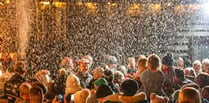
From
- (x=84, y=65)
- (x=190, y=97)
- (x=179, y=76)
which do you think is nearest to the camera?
(x=190, y=97)

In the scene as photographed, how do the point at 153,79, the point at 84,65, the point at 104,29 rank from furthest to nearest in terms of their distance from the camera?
the point at 104,29, the point at 84,65, the point at 153,79

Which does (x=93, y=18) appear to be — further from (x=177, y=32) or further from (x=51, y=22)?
(x=177, y=32)

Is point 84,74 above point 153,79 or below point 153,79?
below

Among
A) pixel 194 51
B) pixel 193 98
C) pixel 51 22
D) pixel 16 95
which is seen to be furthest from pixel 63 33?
pixel 193 98

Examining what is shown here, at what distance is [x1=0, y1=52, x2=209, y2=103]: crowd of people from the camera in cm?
391

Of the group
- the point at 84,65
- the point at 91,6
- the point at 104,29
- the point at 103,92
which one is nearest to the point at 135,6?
the point at 104,29

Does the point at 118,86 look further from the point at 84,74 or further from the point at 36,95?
the point at 36,95

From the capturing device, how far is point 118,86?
16.5 ft

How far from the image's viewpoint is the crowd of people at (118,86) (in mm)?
3908

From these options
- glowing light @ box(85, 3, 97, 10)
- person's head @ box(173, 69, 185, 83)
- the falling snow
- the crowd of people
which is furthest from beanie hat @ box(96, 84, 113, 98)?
glowing light @ box(85, 3, 97, 10)

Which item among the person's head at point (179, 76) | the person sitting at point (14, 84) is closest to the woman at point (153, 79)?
the person's head at point (179, 76)

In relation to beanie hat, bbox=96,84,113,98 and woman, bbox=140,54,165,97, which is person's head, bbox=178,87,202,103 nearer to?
beanie hat, bbox=96,84,113,98

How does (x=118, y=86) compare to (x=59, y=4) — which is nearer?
(x=118, y=86)

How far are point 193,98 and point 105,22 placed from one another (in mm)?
12202
